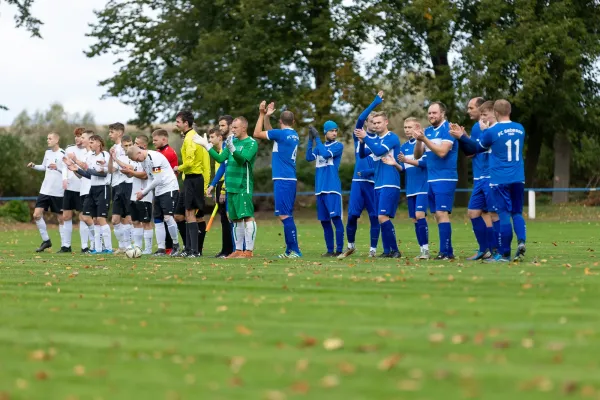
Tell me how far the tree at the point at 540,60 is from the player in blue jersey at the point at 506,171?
26351 mm

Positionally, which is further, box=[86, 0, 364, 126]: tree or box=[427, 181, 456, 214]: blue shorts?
box=[86, 0, 364, 126]: tree

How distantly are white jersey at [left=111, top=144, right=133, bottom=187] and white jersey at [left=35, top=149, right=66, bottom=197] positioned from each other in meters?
1.92

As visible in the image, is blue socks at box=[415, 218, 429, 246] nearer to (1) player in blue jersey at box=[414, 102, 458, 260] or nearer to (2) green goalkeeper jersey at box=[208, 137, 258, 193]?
(1) player in blue jersey at box=[414, 102, 458, 260]

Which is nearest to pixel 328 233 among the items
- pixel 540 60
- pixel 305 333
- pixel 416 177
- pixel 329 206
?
pixel 329 206

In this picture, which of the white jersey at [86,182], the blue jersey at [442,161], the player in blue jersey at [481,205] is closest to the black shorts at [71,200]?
the white jersey at [86,182]

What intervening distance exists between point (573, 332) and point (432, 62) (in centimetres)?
4044

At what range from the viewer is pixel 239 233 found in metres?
17.2

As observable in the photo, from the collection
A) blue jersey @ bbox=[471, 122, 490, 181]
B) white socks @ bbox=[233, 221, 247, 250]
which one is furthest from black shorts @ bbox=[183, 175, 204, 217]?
blue jersey @ bbox=[471, 122, 490, 181]

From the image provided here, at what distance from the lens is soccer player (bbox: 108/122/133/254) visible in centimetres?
1977

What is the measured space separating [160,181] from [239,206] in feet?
6.27

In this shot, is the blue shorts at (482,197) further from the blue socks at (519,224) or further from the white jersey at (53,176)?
the white jersey at (53,176)

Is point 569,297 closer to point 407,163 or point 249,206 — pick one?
point 407,163

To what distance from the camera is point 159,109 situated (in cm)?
4938

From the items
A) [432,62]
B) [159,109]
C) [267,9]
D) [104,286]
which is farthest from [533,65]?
[104,286]
